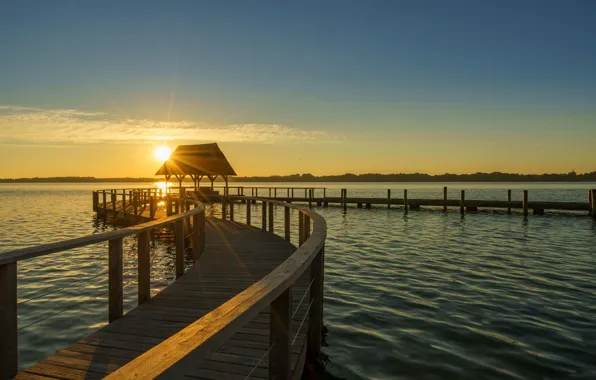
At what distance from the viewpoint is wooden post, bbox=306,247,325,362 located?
3891 mm

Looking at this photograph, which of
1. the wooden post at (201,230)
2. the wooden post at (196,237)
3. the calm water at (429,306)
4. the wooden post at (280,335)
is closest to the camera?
the wooden post at (280,335)

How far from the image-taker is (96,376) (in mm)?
2936

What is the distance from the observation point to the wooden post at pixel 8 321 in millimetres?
2908

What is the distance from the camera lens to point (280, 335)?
231 cm

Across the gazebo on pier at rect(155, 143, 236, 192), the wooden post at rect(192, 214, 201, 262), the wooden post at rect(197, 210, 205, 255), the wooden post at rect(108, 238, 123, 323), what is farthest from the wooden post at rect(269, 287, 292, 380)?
the gazebo on pier at rect(155, 143, 236, 192)

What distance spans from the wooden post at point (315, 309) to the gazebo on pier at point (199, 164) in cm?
2990

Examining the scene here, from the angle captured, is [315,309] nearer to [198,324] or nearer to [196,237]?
[198,324]

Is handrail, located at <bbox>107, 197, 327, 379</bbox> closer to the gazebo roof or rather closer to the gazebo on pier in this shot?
the gazebo on pier

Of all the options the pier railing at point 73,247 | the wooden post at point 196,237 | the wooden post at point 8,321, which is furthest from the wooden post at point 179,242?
the wooden post at point 8,321

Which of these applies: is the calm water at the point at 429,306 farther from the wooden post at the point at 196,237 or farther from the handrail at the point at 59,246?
the wooden post at the point at 196,237

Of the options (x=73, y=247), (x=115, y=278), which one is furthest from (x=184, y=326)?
(x=73, y=247)

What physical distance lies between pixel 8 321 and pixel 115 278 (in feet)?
4.12

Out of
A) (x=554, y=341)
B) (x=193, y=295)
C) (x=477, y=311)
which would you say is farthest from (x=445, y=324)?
(x=193, y=295)

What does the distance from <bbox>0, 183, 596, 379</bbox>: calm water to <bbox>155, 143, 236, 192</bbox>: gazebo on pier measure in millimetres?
21225
